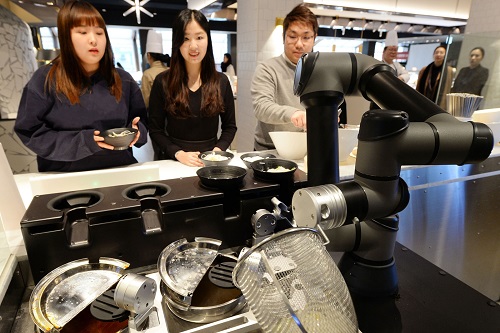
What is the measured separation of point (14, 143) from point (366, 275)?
14.6ft

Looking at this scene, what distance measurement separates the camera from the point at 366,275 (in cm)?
66

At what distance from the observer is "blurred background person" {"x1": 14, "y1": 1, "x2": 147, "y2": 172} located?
51.7 inches

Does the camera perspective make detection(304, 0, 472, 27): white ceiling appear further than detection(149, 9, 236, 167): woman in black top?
Yes

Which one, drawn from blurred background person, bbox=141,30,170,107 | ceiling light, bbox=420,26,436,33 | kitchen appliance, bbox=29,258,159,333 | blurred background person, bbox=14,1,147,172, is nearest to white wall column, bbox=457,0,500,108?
blurred background person, bbox=141,30,170,107

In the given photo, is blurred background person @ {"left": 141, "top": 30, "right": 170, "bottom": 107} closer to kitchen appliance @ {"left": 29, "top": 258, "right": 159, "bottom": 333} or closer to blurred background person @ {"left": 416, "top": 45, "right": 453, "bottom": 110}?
kitchen appliance @ {"left": 29, "top": 258, "right": 159, "bottom": 333}

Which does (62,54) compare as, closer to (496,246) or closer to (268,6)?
(496,246)

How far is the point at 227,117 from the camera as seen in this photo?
2.03 m

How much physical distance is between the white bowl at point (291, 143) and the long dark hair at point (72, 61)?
0.82m

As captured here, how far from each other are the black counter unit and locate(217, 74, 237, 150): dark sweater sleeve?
105 cm

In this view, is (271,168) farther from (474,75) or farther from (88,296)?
(474,75)

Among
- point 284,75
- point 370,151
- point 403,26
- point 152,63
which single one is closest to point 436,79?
point 284,75

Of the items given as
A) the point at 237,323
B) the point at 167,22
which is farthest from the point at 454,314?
the point at 167,22

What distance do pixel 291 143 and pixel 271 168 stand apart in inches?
16.6

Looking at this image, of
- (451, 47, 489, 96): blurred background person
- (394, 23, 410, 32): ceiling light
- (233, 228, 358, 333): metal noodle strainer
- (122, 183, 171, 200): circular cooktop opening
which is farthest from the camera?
(394, 23, 410, 32): ceiling light
